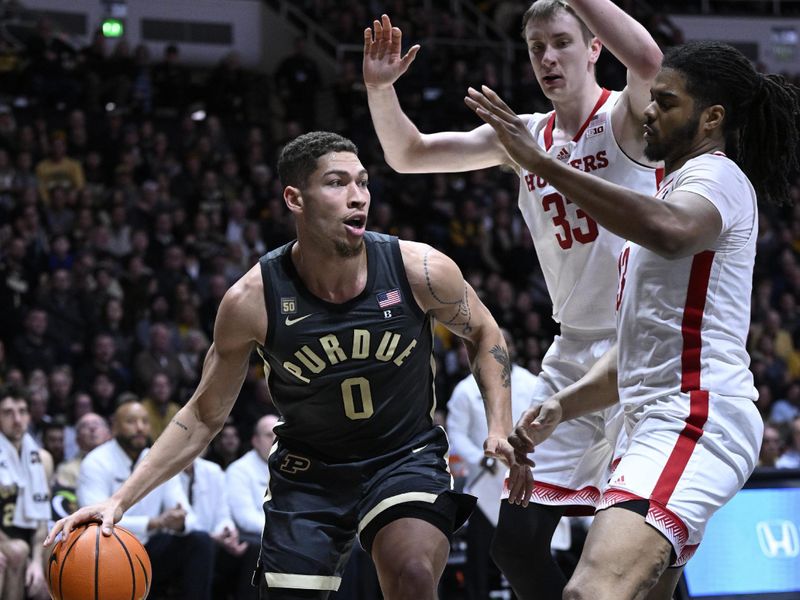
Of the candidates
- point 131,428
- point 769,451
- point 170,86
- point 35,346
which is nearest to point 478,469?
point 131,428

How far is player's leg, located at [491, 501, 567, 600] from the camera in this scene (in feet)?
15.1

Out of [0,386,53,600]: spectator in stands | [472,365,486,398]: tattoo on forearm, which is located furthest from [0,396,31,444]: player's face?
[472,365,486,398]: tattoo on forearm

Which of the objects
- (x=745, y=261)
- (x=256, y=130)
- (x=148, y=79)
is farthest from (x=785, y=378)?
(x=745, y=261)

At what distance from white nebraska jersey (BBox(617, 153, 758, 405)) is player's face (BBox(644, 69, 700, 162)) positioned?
0.11 m

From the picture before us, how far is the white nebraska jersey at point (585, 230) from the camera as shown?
4.65m

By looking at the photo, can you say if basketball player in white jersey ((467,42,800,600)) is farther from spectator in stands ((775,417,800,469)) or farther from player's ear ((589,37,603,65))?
spectator in stands ((775,417,800,469))

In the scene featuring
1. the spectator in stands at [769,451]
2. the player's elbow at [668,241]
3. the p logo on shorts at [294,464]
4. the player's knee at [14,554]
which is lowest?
the player's knee at [14,554]

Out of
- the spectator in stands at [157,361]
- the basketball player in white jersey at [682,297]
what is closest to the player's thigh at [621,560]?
the basketball player in white jersey at [682,297]

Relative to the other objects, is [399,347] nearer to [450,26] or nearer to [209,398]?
[209,398]

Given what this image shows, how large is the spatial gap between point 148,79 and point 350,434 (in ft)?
40.9

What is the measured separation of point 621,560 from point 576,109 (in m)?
2.08

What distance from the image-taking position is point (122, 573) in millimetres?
4512

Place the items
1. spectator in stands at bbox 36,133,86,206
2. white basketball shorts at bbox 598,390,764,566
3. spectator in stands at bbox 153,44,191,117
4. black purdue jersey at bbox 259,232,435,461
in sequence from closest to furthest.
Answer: white basketball shorts at bbox 598,390,764,566
black purdue jersey at bbox 259,232,435,461
spectator in stands at bbox 36,133,86,206
spectator in stands at bbox 153,44,191,117

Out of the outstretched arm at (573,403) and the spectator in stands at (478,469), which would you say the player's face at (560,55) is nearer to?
the outstretched arm at (573,403)
